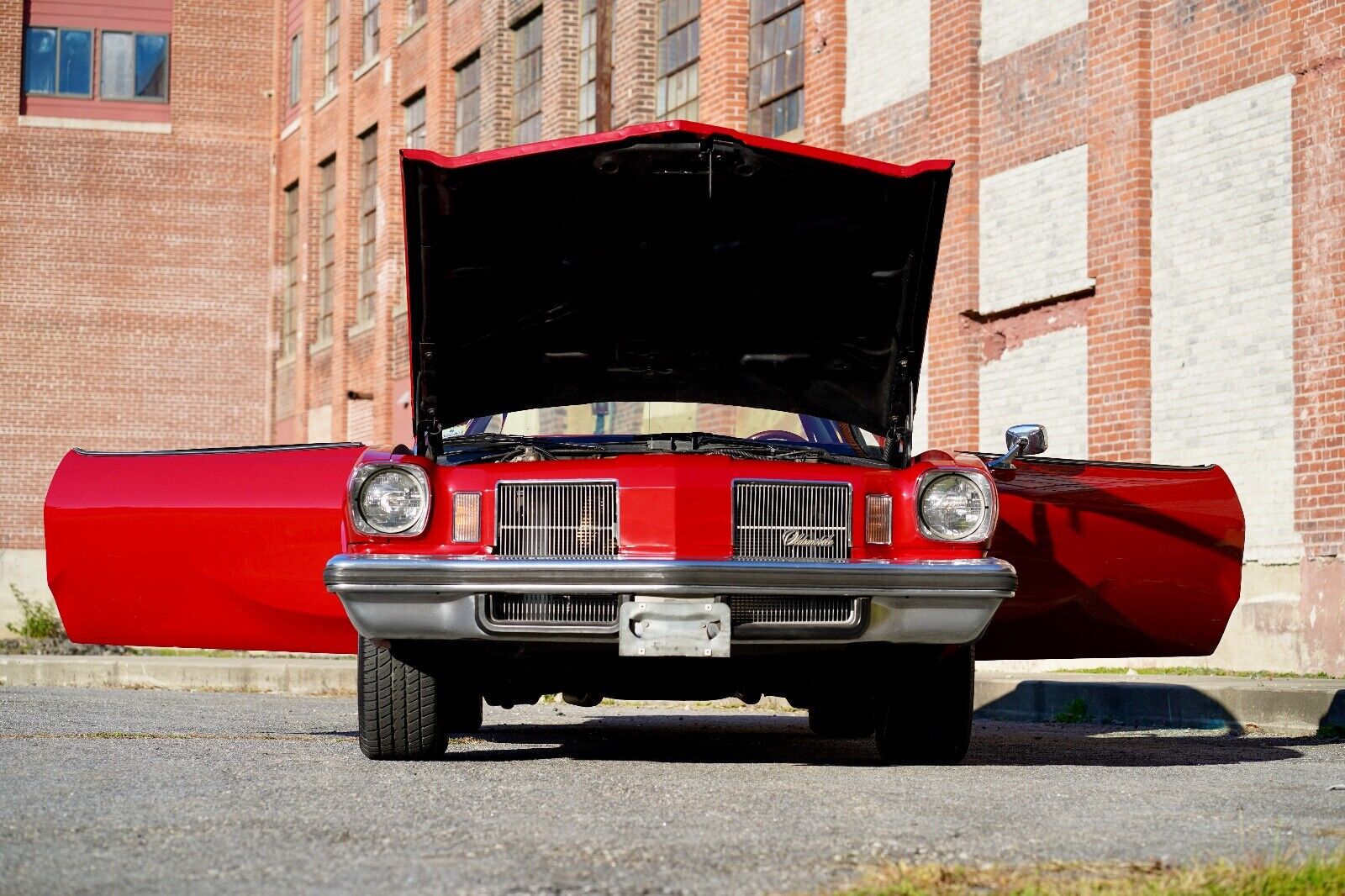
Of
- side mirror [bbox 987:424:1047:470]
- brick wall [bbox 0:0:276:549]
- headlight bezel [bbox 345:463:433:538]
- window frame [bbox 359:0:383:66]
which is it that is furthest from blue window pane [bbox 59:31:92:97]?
side mirror [bbox 987:424:1047:470]

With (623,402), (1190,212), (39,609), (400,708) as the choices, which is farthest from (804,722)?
(39,609)

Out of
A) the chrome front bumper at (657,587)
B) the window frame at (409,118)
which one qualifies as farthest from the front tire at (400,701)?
the window frame at (409,118)

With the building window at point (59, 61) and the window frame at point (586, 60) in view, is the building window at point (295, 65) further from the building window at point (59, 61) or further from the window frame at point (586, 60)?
the window frame at point (586, 60)

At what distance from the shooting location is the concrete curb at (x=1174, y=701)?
10211 millimetres

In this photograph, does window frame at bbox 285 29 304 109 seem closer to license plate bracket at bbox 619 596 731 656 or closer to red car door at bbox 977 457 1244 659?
red car door at bbox 977 457 1244 659

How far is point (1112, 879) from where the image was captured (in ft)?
13.7

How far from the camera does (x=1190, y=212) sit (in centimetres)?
1430

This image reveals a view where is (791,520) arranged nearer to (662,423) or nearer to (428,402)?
(662,423)

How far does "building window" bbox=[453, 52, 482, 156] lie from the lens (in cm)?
2873

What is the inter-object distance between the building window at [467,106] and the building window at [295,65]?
8397 millimetres

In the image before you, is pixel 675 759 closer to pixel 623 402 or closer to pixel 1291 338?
pixel 623 402

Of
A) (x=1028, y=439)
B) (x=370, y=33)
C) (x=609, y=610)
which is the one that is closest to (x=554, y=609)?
(x=609, y=610)

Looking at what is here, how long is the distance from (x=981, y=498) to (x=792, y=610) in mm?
790

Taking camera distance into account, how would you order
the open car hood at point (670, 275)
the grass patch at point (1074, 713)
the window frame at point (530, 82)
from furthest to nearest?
the window frame at point (530, 82) → the grass patch at point (1074, 713) → the open car hood at point (670, 275)
